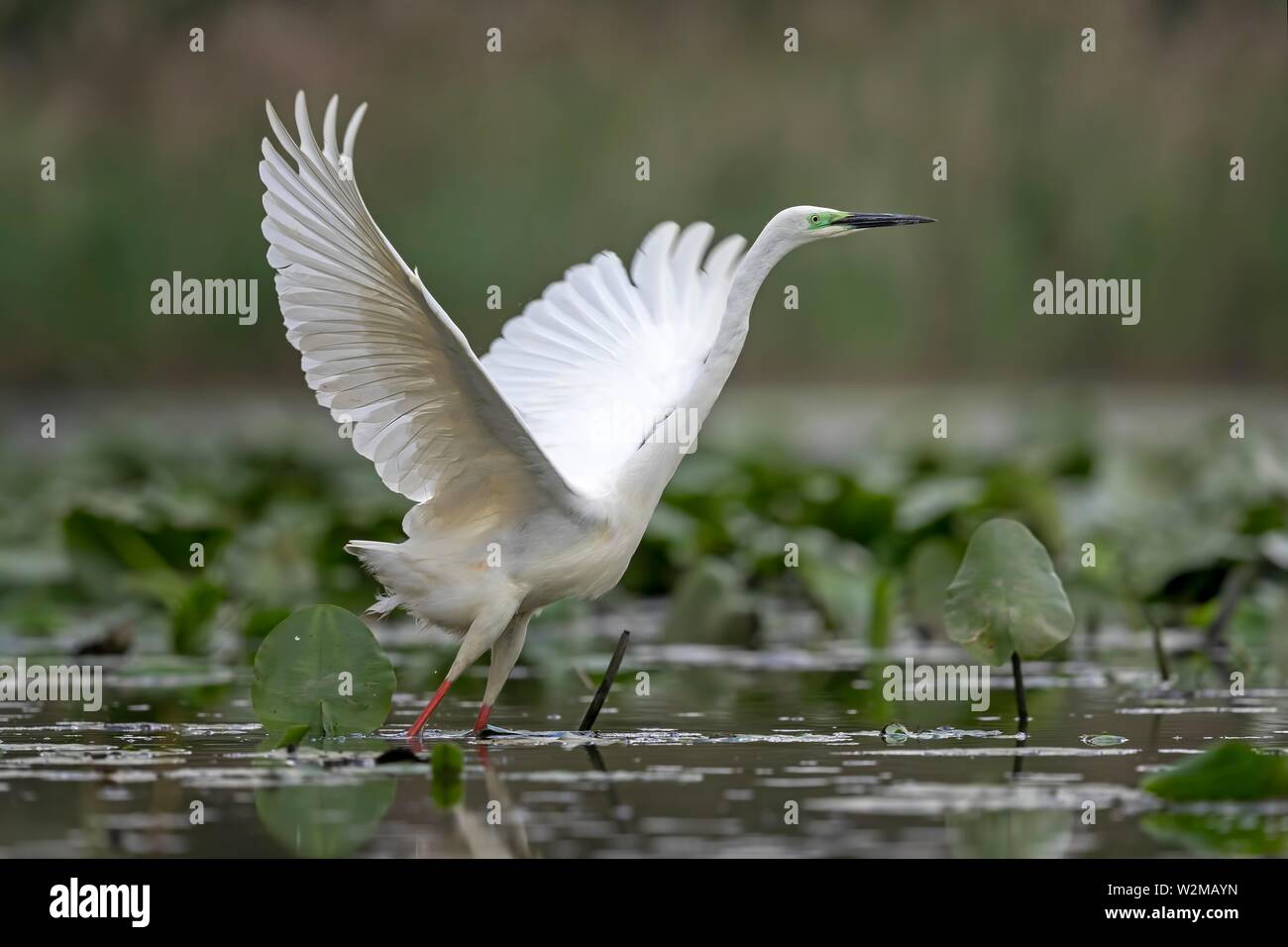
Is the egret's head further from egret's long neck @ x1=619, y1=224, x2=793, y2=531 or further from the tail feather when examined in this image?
the tail feather

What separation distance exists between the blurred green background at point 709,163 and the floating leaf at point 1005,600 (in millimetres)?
11670

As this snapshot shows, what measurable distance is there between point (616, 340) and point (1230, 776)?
126 inches

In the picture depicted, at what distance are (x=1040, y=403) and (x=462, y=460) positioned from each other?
21.5 feet

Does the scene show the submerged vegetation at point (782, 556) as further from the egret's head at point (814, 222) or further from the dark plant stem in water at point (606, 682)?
the egret's head at point (814, 222)

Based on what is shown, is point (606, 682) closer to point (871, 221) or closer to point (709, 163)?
point (871, 221)

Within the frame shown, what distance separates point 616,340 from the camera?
7008mm

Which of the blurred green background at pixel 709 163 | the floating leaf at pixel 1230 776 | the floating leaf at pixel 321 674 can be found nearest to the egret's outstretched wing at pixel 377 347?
the floating leaf at pixel 321 674

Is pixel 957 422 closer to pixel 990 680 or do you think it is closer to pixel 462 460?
pixel 990 680

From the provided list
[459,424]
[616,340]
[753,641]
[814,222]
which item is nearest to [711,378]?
[814,222]

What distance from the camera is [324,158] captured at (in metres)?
4.97

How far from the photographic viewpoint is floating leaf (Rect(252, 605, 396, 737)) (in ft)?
17.3

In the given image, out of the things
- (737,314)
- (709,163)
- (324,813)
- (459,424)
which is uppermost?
(709,163)

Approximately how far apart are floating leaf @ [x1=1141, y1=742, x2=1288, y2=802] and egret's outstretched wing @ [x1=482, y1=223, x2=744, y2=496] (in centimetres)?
263
